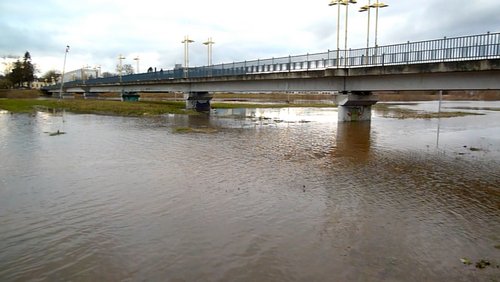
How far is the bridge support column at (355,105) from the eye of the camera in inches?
1417

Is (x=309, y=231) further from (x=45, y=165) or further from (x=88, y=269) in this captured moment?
(x=45, y=165)

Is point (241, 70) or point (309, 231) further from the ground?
point (241, 70)

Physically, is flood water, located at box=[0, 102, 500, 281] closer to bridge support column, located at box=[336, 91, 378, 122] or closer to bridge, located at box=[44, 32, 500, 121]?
bridge, located at box=[44, 32, 500, 121]

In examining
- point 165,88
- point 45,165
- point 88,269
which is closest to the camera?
point 88,269

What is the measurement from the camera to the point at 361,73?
3195cm

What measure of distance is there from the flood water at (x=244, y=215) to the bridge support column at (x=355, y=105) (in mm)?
15343

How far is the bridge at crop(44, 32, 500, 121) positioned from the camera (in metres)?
24.1

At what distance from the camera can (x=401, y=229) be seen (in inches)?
380

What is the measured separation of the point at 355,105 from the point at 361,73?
6.07 meters

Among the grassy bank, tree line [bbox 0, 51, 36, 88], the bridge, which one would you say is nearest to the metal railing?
the bridge

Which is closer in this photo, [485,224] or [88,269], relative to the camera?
[88,269]

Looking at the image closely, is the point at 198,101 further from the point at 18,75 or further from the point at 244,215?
the point at 18,75

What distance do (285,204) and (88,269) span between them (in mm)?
6052

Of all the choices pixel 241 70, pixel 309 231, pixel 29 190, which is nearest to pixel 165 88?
pixel 241 70
